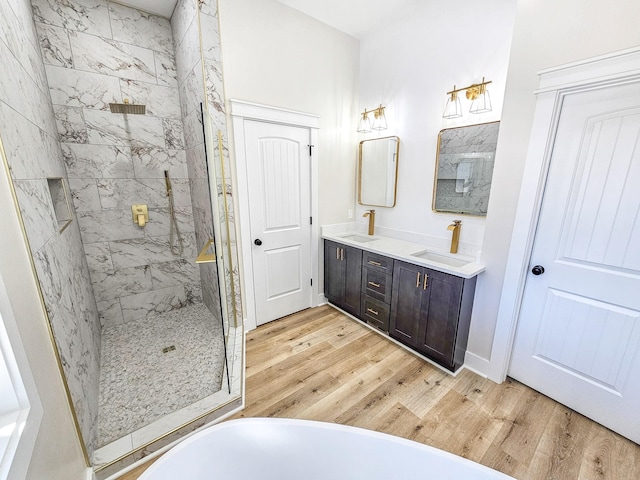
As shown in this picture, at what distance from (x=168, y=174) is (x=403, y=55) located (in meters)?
2.73

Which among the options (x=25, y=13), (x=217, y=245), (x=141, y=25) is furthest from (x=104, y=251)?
(x=141, y=25)

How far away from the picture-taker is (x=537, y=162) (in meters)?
1.63

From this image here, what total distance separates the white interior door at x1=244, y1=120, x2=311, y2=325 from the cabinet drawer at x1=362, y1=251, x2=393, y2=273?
721 millimetres

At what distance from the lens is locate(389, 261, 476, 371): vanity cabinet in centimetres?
196

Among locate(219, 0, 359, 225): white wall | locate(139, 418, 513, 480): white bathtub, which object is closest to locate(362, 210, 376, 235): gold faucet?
locate(219, 0, 359, 225): white wall

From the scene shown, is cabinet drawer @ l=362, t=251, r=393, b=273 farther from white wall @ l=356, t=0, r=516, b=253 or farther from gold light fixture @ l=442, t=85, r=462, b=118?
gold light fixture @ l=442, t=85, r=462, b=118

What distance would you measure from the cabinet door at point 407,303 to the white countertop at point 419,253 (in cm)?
8

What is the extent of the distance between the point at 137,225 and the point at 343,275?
7.43 ft

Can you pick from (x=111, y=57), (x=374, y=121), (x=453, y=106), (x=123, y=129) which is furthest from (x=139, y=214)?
(x=453, y=106)

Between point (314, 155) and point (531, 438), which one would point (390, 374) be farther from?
point (314, 155)

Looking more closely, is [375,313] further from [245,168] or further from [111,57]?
[111,57]

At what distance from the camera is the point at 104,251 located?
2.55 meters

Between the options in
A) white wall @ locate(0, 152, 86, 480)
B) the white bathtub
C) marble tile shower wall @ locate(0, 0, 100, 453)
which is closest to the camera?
white wall @ locate(0, 152, 86, 480)

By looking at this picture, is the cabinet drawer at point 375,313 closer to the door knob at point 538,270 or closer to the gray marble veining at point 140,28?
the door knob at point 538,270
